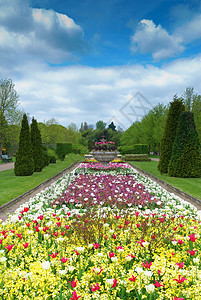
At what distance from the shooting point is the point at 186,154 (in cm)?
1143

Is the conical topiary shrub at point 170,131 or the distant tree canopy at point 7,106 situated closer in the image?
the conical topiary shrub at point 170,131

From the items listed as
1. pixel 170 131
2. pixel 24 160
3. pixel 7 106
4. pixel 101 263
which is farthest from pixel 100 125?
pixel 101 263

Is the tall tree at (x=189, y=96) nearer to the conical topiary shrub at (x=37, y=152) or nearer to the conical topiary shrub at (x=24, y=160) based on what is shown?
the conical topiary shrub at (x=37, y=152)

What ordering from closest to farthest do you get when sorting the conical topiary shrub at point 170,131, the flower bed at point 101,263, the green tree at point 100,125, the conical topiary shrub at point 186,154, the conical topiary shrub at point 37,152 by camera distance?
the flower bed at point 101,263, the conical topiary shrub at point 186,154, the conical topiary shrub at point 170,131, the conical topiary shrub at point 37,152, the green tree at point 100,125

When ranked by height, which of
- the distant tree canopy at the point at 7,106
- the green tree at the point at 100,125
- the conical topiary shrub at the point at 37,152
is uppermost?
the green tree at the point at 100,125

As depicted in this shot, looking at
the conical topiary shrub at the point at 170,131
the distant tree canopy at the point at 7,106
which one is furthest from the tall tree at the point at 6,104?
the conical topiary shrub at the point at 170,131

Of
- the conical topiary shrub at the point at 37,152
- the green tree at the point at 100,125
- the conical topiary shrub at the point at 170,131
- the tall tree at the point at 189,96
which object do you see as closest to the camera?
the conical topiary shrub at the point at 170,131

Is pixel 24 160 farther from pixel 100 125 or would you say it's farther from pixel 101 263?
pixel 100 125

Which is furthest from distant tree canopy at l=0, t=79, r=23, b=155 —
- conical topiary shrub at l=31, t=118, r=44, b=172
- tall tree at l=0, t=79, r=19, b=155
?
conical topiary shrub at l=31, t=118, r=44, b=172

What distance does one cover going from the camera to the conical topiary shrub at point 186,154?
450 inches

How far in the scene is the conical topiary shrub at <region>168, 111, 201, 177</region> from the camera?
11422 millimetres

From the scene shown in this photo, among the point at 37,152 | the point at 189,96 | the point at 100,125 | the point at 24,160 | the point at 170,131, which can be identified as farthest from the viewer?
the point at 100,125

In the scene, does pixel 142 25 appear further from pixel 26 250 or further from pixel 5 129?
pixel 5 129

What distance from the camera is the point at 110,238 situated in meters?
3.21
